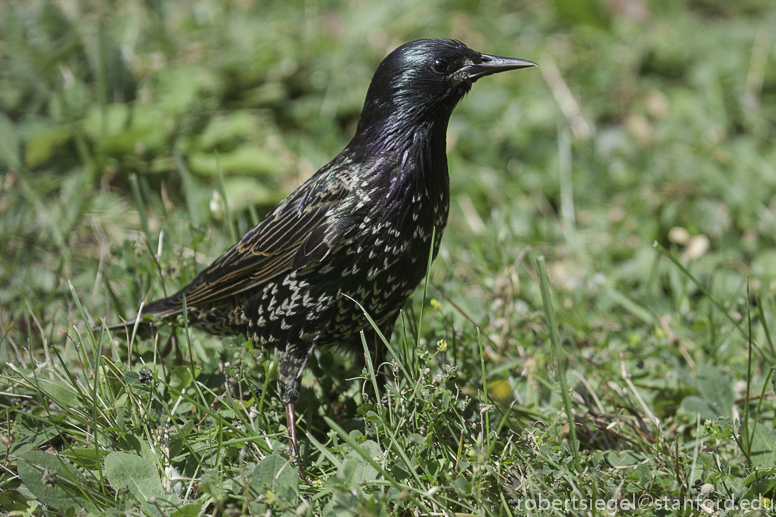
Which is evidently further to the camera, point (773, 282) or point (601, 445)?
point (773, 282)

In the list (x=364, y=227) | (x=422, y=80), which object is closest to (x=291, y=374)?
(x=364, y=227)

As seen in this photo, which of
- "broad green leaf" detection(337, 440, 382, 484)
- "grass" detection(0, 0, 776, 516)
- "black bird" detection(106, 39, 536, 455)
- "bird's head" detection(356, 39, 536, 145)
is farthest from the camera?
"bird's head" detection(356, 39, 536, 145)

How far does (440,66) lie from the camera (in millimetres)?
2654

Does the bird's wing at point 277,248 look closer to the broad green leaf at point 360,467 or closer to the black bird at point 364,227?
the black bird at point 364,227

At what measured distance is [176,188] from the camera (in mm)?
4746

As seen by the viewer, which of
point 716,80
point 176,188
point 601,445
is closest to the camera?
point 601,445

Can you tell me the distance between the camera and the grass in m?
2.31

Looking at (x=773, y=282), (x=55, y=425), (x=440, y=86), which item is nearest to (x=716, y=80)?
(x=773, y=282)

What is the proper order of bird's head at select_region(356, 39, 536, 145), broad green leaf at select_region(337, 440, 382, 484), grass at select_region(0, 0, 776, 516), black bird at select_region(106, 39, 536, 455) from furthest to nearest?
bird's head at select_region(356, 39, 536, 145), black bird at select_region(106, 39, 536, 455), grass at select_region(0, 0, 776, 516), broad green leaf at select_region(337, 440, 382, 484)

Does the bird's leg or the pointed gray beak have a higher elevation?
the pointed gray beak

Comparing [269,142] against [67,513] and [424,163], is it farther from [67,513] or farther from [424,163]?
[67,513]

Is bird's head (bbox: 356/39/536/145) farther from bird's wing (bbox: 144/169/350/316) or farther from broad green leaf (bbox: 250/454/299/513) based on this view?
broad green leaf (bbox: 250/454/299/513)

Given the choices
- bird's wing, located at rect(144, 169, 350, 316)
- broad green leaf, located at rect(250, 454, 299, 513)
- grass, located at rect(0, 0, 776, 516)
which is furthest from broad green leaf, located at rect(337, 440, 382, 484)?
bird's wing, located at rect(144, 169, 350, 316)

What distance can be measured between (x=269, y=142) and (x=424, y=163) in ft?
9.42
